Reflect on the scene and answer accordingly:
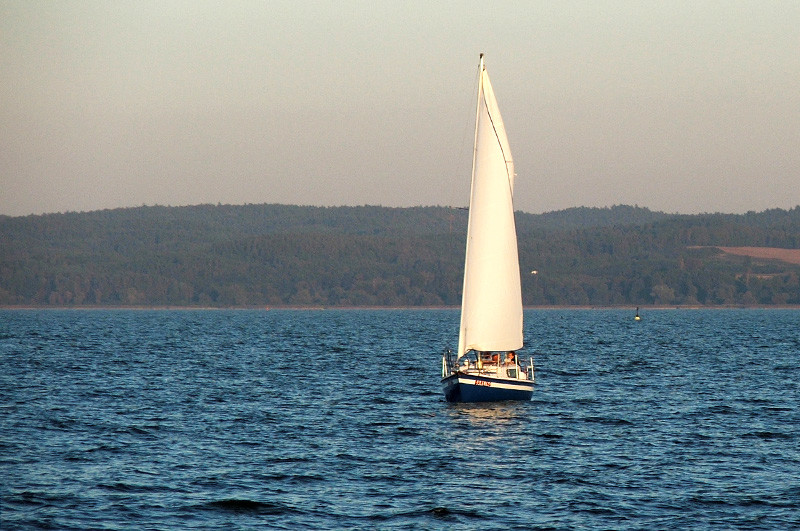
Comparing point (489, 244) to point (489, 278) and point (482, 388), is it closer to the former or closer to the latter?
point (489, 278)

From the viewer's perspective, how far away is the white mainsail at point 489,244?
50.7 meters

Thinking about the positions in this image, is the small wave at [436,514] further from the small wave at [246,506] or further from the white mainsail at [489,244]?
the white mainsail at [489,244]

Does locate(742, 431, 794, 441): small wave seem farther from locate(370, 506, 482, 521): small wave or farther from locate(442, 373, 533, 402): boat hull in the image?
locate(370, 506, 482, 521): small wave

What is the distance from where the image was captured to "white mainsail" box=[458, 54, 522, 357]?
5069cm

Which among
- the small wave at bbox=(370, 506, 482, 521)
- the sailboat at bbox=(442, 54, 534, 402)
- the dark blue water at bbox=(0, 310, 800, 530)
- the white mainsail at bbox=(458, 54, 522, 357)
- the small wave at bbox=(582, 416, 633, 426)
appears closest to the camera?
the small wave at bbox=(370, 506, 482, 521)

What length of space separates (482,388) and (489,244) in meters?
6.75

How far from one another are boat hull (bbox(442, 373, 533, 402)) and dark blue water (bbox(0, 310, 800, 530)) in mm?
715

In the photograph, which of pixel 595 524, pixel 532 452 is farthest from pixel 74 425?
pixel 595 524

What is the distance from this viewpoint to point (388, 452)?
40.8 m

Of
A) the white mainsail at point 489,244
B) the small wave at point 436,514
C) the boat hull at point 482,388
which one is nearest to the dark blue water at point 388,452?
the small wave at point 436,514

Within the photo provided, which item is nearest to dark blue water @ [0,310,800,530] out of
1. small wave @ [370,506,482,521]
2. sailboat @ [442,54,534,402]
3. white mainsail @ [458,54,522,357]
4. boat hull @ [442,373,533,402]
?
small wave @ [370,506,482,521]

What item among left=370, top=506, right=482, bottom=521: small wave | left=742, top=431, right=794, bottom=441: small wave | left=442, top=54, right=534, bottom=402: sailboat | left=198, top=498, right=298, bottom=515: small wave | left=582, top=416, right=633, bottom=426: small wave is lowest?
left=370, top=506, right=482, bottom=521: small wave

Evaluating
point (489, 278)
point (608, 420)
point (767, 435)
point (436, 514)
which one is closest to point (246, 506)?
point (436, 514)

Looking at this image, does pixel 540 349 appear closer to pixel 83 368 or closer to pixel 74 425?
pixel 83 368
